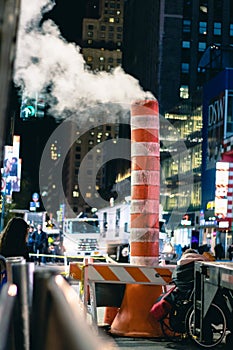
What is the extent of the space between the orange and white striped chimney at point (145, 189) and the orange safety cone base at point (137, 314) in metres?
0.45

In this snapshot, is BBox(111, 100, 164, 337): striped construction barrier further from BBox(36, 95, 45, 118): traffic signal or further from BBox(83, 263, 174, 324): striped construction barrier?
BBox(36, 95, 45, 118): traffic signal

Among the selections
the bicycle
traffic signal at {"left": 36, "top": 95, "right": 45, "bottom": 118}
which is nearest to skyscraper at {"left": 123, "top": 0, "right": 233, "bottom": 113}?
traffic signal at {"left": 36, "top": 95, "right": 45, "bottom": 118}

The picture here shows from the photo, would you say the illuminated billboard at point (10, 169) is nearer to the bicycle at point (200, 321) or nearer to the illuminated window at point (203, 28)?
the bicycle at point (200, 321)

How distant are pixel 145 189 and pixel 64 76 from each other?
17.5 feet

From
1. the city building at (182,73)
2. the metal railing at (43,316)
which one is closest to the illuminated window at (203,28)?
the city building at (182,73)

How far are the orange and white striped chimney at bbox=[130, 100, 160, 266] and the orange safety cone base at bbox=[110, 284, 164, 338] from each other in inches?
17.8

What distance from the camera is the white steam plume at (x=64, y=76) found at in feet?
37.4

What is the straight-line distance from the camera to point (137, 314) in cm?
987

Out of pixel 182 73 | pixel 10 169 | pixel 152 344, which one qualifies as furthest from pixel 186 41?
pixel 152 344

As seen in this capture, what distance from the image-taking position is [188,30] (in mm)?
123250

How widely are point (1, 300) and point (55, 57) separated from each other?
11.9m

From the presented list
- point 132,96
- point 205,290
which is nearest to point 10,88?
point 205,290

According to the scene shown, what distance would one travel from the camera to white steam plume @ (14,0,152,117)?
37.4ft

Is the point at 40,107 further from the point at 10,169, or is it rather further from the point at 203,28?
the point at 203,28
